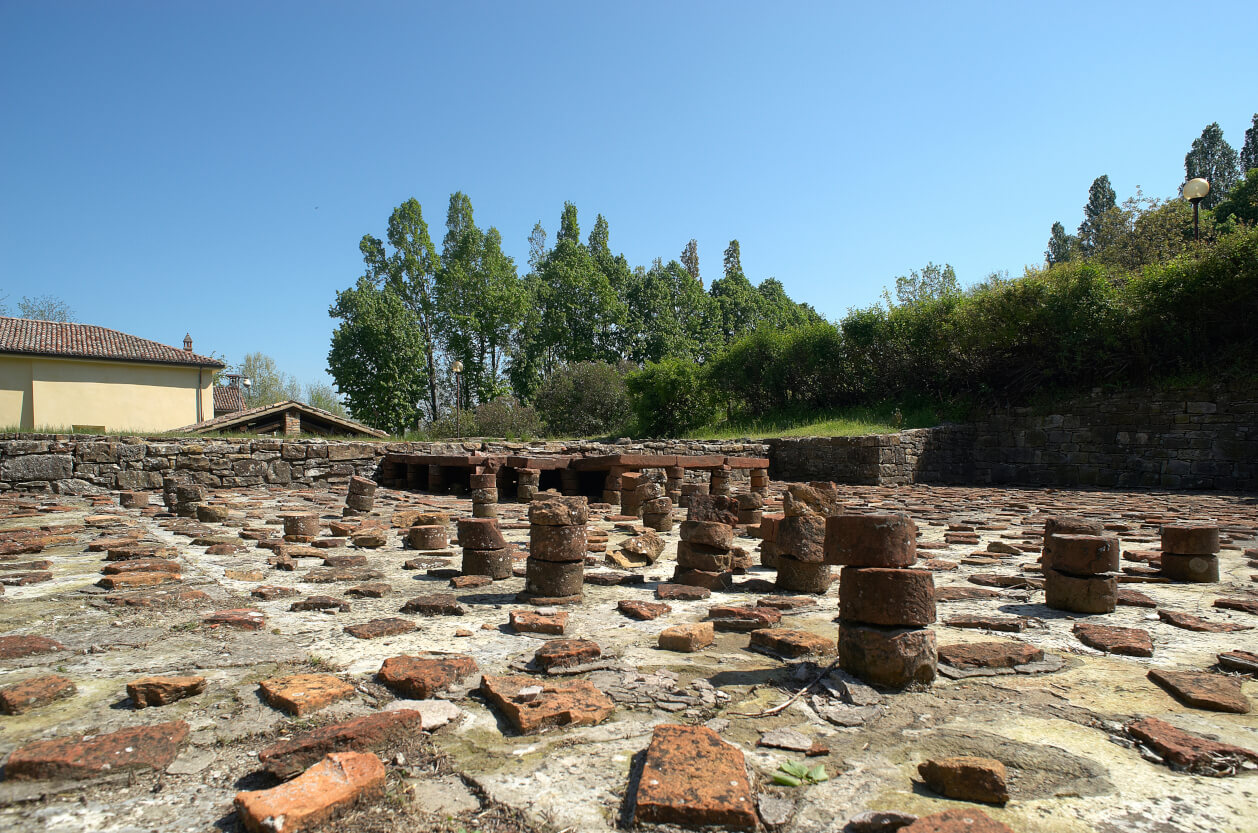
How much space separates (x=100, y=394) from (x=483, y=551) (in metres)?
30.2

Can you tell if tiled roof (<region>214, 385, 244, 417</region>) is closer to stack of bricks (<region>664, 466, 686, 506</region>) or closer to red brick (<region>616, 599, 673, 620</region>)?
stack of bricks (<region>664, 466, 686, 506</region>)

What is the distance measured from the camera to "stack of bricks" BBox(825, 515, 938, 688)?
3.15 meters

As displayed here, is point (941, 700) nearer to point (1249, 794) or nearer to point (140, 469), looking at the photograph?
point (1249, 794)

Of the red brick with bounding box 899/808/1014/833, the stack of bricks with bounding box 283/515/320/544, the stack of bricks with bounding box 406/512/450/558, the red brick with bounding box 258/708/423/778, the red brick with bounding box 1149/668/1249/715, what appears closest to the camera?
the red brick with bounding box 899/808/1014/833

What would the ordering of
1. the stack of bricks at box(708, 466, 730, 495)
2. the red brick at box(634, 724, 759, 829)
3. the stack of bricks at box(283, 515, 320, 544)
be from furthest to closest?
the stack of bricks at box(708, 466, 730, 495), the stack of bricks at box(283, 515, 320, 544), the red brick at box(634, 724, 759, 829)

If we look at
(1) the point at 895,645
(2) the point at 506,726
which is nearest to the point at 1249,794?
(1) the point at 895,645

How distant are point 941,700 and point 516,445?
13.0 m

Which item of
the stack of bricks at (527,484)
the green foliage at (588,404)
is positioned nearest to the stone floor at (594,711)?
the stack of bricks at (527,484)

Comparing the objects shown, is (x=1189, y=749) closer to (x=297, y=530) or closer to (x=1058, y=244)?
(x=297, y=530)

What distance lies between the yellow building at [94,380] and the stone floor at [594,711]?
2619 centimetres

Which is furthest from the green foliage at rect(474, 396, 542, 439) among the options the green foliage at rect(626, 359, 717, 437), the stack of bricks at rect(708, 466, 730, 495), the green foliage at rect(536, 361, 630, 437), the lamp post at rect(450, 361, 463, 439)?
the stack of bricks at rect(708, 466, 730, 495)

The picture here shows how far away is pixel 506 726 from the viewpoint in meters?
2.73

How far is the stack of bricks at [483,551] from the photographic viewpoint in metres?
5.62

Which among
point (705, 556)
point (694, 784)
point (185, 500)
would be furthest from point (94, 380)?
point (694, 784)
